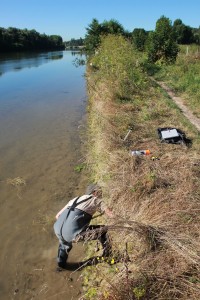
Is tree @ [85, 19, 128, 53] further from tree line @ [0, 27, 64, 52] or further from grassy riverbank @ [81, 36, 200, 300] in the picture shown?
tree line @ [0, 27, 64, 52]

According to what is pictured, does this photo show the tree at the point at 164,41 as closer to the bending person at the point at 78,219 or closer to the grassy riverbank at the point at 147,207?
the grassy riverbank at the point at 147,207

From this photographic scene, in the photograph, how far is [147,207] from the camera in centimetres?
492

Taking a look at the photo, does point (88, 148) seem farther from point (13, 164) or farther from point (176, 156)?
point (176, 156)

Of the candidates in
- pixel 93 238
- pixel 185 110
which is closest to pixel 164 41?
pixel 185 110

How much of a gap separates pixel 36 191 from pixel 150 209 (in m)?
3.34

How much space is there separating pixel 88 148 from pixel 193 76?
7.29 meters

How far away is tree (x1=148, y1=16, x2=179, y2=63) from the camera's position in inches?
820

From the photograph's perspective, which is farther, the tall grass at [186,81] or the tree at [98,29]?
the tree at [98,29]

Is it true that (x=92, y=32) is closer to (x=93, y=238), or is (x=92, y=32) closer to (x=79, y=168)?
(x=79, y=168)

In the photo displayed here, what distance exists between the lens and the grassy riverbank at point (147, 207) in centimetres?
356

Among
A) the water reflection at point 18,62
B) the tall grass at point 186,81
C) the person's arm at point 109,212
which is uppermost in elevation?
the tall grass at point 186,81

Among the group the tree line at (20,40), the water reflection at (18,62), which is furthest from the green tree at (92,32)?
the tree line at (20,40)

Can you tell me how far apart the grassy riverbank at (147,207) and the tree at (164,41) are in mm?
12380

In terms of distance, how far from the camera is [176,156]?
6547mm
